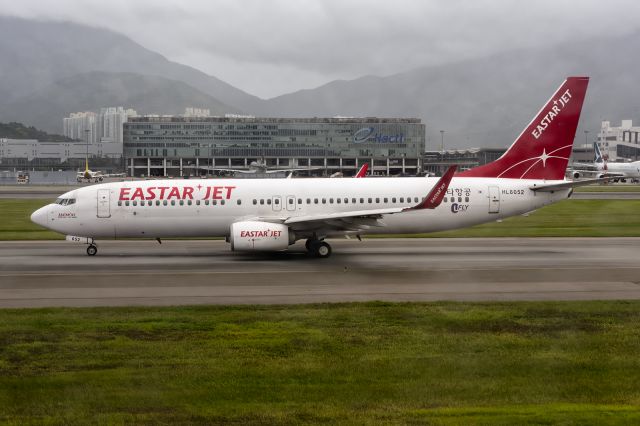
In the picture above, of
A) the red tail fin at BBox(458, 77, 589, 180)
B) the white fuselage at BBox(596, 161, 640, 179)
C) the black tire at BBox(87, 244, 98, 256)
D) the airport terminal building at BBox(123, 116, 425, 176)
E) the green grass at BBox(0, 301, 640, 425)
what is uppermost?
the airport terminal building at BBox(123, 116, 425, 176)

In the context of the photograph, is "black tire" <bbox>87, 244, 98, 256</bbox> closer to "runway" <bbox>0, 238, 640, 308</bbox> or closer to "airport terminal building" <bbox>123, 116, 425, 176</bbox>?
"runway" <bbox>0, 238, 640, 308</bbox>

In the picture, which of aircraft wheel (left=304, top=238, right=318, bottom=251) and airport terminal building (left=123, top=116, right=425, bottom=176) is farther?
airport terminal building (left=123, top=116, right=425, bottom=176)

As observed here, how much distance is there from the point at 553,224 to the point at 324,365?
3536 cm

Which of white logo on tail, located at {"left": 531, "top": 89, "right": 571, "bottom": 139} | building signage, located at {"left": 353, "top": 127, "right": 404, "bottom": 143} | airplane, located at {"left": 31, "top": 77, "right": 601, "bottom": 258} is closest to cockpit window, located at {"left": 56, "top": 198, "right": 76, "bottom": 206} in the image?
airplane, located at {"left": 31, "top": 77, "right": 601, "bottom": 258}

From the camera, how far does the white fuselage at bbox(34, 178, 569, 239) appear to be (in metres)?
32.6

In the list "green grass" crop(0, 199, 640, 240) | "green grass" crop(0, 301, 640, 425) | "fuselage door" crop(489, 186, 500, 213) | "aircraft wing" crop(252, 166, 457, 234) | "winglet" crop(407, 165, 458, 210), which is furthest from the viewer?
"green grass" crop(0, 199, 640, 240)

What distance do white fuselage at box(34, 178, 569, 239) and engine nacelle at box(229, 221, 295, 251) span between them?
85.7 inches

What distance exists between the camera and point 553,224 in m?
46.0

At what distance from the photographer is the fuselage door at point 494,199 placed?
3325 centimetres

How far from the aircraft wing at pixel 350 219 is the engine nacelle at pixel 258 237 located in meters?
0.80

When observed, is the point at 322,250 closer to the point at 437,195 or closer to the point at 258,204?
the point at 258,204

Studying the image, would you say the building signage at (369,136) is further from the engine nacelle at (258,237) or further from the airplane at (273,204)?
the engine nacelle at (258,237)

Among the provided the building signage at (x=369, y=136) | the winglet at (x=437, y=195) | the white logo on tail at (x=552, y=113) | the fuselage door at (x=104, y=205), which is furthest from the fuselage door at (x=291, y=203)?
the building signage at (x=369, y=136)

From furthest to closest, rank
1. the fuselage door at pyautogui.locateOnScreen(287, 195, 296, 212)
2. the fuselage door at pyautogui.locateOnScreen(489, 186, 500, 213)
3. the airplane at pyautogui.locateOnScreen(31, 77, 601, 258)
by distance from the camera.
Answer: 1. the fuselage door at pyautogui.locateOnScreen(489, 186, 500, 213)
2. the fuselage door at pyautogui.locateOnScreen(287, 195, 296, 212)
3. the airplane at pyautogui.locateOnScreen(31, 77, 601, 258)
